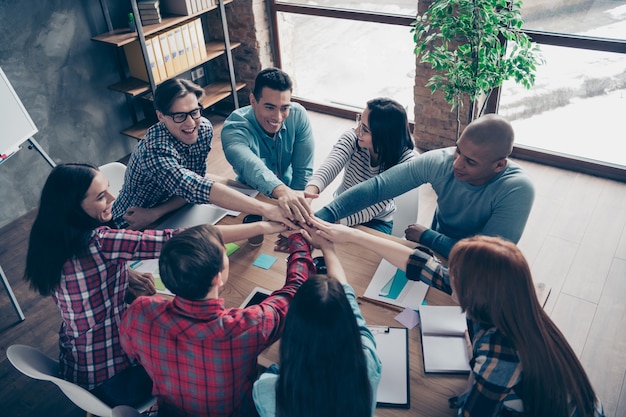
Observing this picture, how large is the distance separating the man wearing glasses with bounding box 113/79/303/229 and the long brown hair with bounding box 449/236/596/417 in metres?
0.98

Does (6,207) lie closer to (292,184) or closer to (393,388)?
(292,184)

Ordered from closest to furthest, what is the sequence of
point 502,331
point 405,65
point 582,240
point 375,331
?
point 502,331 → point 375,331 → point 582,240 → point 405,65

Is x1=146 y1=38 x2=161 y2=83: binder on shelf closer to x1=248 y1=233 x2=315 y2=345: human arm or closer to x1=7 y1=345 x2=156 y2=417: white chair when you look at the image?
x1=248 y1=233 x2=315 y2=345: human arm

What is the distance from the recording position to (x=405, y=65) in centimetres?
474

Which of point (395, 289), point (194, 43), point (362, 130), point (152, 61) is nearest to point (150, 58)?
point (152, 61)

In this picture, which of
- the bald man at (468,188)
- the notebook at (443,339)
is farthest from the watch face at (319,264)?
the notebook at (443,339)

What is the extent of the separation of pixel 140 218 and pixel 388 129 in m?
1.23

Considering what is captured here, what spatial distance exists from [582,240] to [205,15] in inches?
152

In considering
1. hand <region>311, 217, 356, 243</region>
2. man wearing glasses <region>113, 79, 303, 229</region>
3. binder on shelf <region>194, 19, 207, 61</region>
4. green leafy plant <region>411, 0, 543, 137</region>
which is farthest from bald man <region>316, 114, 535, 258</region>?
binder on shelf <region>194, 19, 207, 61</region>

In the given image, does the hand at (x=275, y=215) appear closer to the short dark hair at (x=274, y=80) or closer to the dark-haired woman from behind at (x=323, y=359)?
the short dark hair at (x=274, y=80)

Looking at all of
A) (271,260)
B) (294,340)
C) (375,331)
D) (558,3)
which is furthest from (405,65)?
(294,340)

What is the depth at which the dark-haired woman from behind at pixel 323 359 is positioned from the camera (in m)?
1.24

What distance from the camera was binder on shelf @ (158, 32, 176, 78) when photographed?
4125mm

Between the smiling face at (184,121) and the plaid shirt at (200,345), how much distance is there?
3.77 ft
